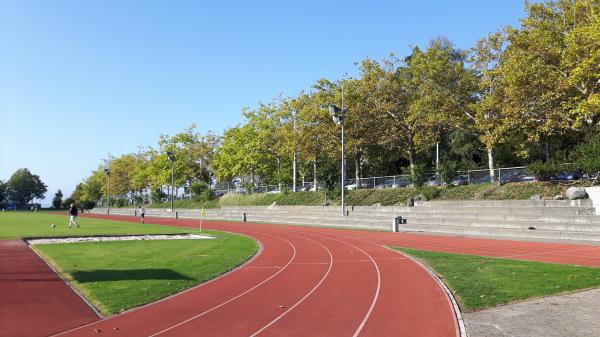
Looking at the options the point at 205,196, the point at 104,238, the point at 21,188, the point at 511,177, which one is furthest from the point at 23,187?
the point at 511,177

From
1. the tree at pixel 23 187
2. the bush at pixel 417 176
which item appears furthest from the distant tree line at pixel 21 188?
the bush at pixel 417 176

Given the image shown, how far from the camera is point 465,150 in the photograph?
4219 centimetres

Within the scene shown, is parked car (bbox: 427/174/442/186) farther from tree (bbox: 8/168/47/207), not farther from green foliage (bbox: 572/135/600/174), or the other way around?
tree (bbox: 8/168/47/207)

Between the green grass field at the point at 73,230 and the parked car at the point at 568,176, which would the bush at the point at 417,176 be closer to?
the parked car at the point at 568,176

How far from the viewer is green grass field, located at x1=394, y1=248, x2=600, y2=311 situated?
9.73 meters

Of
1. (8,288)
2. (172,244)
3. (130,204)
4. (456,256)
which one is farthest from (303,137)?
(130,204)

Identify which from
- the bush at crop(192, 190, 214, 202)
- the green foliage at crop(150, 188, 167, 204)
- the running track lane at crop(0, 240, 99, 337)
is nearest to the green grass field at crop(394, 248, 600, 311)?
the running track lane at crop(0, 240, 99, 337)

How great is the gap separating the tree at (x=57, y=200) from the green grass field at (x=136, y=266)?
131437 mm

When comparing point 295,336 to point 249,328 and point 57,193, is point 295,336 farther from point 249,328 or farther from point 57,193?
point 57,193

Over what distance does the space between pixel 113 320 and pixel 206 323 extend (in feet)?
5.41

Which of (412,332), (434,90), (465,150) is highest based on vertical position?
(434,90)

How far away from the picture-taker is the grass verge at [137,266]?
10234 millimetres

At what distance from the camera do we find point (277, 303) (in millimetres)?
9602

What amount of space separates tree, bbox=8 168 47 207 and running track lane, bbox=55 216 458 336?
162831 millimetres
